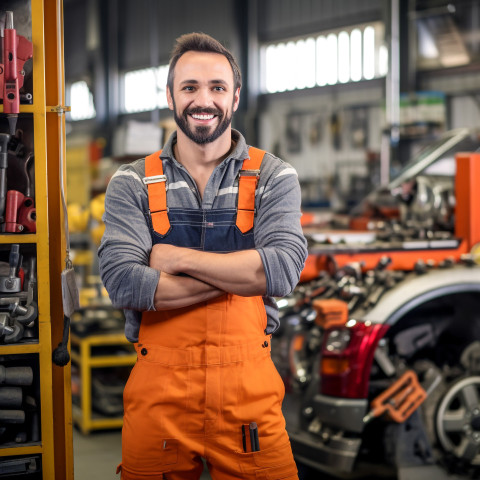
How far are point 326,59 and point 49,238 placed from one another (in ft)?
39.9

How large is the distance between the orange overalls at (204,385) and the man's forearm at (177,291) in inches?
2.4

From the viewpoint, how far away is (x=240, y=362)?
213 cm

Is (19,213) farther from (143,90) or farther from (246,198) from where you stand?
(143,90)

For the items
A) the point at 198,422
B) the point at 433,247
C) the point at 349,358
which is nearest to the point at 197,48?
the point at 198,422

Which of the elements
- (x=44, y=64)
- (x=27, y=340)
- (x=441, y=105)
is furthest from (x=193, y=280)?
(x=441, y=105)

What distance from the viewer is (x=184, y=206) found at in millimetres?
2191

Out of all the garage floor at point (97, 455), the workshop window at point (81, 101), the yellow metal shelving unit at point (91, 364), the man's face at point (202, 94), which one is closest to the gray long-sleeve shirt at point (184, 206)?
the man's face at point (202, 94)

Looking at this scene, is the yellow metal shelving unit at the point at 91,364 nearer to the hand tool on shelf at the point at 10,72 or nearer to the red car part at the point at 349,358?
the red car part at the point at 349,358

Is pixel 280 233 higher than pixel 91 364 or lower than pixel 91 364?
higher

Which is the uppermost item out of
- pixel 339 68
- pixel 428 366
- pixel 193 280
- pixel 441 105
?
pixel 339 68

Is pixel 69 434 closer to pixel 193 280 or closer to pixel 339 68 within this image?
pixel 193 280

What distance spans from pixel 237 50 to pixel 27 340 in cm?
1333

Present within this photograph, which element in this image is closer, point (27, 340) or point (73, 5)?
point (27, 340)

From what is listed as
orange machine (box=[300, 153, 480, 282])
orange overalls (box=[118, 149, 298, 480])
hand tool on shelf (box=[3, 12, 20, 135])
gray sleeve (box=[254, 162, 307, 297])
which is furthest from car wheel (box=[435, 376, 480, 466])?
hand tool on shelf (box=[3, 12, 20, 135])
